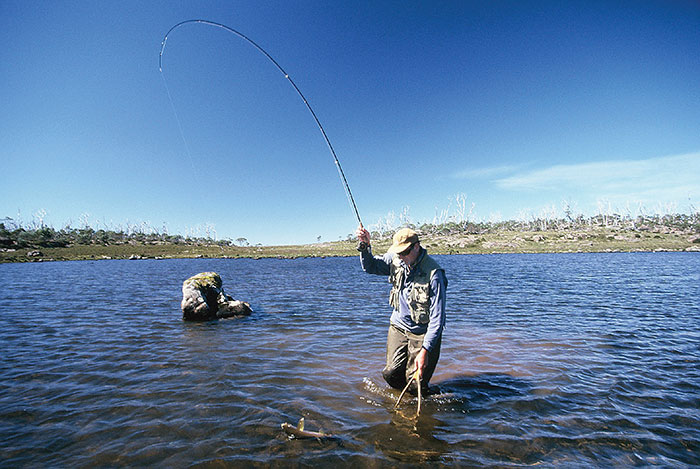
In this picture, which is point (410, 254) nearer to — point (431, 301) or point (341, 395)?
point (431, 301)

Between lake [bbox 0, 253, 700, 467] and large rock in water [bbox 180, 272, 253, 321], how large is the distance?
52.4 inches

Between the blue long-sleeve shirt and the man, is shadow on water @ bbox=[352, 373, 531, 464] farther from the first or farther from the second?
the blue long-sleeve shirt

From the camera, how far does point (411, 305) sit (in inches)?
241

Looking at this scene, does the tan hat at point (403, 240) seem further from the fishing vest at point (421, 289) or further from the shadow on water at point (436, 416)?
the shadow on water at point (436, 416)

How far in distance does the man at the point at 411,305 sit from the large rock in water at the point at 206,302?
11.4m

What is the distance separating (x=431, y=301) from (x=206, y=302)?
13.0 meters

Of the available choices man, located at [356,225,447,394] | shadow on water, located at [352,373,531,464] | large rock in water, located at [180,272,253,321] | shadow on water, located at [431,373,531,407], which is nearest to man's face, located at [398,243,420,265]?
man, located at [356,225,447,394]

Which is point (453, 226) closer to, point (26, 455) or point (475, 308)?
point (475, 308)

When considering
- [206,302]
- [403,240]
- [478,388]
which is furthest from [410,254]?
[206,302]

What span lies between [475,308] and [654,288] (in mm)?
16561

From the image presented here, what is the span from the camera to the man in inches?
220

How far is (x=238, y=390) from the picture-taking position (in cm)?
710

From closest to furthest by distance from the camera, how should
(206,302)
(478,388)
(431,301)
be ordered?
(431,301)
(478,388)
(206,302)

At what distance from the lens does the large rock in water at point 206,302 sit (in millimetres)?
15070
